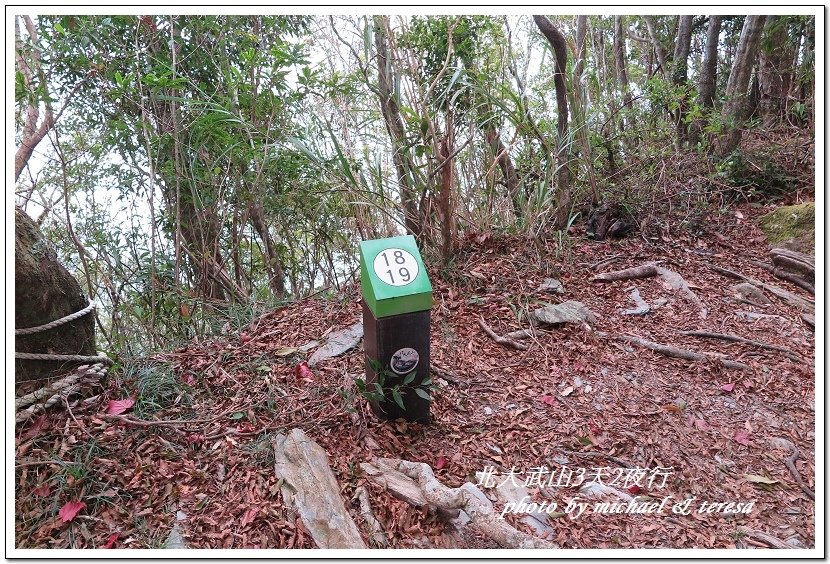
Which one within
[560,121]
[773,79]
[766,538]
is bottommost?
[766,538]

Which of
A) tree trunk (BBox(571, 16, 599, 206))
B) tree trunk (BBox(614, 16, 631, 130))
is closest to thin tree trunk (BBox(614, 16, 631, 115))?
tree trunk (BBox(614, 16, 631, 130))

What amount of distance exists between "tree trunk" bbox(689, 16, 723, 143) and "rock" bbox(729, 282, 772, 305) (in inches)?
65.3

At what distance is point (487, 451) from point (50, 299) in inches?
66.6

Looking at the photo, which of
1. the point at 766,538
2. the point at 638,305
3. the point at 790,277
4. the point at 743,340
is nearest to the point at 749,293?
the point at 790,277

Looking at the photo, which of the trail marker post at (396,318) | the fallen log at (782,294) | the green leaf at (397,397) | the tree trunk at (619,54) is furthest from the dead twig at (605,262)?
the tree trunk at (619,54)

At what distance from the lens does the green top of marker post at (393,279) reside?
143 cm

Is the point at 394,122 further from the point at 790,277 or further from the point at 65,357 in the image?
the point at 790,277

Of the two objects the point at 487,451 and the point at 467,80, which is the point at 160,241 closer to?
the point at 467,80

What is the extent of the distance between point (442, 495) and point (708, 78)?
4.04 m

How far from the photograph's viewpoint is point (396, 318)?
1.48 meters

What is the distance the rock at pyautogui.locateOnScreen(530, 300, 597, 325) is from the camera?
2.37 m

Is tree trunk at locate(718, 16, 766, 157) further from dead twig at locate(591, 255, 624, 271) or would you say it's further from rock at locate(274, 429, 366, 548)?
rock at locate(274, 429, 366, 548)

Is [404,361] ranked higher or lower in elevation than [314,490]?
higher

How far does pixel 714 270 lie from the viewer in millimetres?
2721
